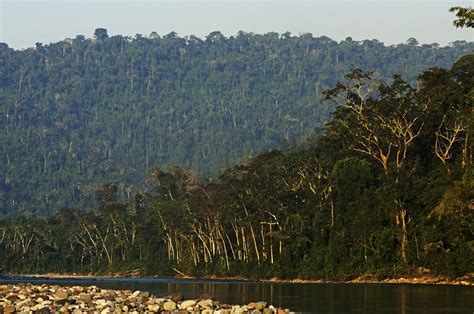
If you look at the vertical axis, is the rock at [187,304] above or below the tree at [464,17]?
below

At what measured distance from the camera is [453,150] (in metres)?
80.3

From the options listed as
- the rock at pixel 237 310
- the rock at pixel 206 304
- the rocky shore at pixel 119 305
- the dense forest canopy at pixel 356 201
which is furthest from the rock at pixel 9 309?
the dense forest canopy at pixel 356 201

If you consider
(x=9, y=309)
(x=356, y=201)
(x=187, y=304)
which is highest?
(x=356, y=201)

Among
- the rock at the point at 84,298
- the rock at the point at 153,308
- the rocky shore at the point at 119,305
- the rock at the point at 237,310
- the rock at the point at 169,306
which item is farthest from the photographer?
the rock at the point at 84,298

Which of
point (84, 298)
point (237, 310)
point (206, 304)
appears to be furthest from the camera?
point (84, 298)

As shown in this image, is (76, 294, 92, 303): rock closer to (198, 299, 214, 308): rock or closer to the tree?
(198, 299, 214, 308): rock

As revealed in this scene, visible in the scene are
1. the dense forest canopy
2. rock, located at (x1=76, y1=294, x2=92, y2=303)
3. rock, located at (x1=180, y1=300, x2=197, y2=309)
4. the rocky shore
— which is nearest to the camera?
the rocky shore

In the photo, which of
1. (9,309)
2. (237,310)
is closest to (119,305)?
(9,309)

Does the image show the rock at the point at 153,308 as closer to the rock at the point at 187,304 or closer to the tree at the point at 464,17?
the rock at the point at 187,304

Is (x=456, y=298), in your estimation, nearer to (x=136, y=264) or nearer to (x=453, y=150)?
(x=453, y=150)

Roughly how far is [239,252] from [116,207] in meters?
37.0

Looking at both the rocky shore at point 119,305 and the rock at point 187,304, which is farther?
the rock at point 187,304

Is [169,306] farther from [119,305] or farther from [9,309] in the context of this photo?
[9,309]

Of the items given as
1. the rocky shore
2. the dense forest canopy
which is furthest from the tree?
the rocky shore
